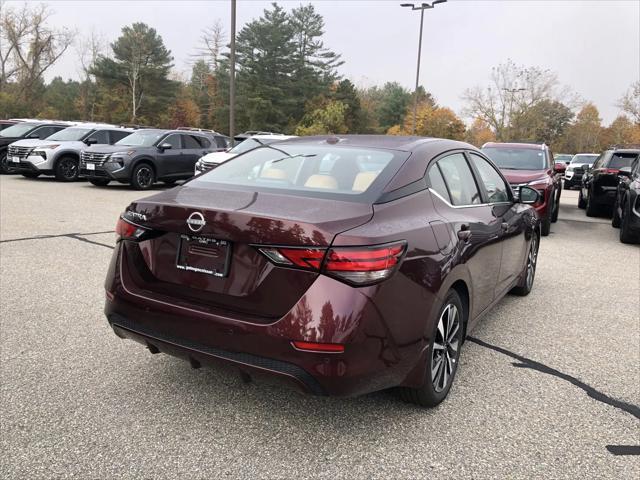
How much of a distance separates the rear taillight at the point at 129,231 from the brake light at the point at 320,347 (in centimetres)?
107

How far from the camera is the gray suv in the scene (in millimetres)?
14406

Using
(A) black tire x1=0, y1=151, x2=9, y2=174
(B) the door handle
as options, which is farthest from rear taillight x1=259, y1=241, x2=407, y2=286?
(A) black tire x1=0, y1=151, x2=9, y2=174

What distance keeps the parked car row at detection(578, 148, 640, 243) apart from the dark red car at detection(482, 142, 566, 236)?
1183mm

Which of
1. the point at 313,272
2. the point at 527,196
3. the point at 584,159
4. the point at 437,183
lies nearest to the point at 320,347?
the point at 313,272

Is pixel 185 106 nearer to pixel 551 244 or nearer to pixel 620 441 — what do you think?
pixel 551 244

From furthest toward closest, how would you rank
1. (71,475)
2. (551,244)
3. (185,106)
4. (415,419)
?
1. (185,106)
2. (551,244)
3. (415,419)
4. (71,475)

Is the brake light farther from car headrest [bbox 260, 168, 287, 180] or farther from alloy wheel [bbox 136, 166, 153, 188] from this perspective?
alloy wheel [bbox 136, 166, 153, 188]

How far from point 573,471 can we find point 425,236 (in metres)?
1.31

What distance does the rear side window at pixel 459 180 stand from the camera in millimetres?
3488

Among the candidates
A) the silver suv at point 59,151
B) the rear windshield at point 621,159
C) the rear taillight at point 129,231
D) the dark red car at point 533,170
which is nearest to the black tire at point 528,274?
the dark red car at point 533,170

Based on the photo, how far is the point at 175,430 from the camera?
2.76m

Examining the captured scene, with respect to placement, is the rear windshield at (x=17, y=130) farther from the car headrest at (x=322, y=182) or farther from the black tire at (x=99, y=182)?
the car headrest at (x=322, y=182)

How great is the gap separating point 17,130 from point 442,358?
1974 centimetres

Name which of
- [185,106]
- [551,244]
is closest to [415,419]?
[551,244]
